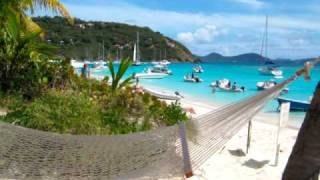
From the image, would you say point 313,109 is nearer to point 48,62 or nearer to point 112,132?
point 112,132

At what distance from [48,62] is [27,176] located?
473 centimetres

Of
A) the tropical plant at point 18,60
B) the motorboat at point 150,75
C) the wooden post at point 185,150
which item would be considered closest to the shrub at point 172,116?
the tropical plant at point 18,60

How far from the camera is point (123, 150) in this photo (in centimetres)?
371

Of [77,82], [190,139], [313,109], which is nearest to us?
[313,109]

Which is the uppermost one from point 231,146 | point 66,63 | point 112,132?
point 66,63

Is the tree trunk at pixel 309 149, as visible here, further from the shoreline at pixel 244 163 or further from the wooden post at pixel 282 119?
the wooden post at pixel 282 119

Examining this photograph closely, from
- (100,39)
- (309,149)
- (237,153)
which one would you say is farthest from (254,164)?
(100,39)

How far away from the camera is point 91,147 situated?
373cm

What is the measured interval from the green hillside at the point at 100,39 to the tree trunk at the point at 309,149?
53080 mm

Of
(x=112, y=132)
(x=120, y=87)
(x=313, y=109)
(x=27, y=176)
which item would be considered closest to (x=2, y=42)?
(x=120, y=87)

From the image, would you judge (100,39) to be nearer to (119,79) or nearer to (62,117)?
(119,79)

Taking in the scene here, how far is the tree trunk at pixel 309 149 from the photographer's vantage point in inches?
90.0

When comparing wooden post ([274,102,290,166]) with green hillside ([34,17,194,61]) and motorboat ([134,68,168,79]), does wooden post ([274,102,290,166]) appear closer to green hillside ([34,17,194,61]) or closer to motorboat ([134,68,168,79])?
motorboat ([134,68,168,79])

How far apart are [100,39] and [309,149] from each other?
75824mm
